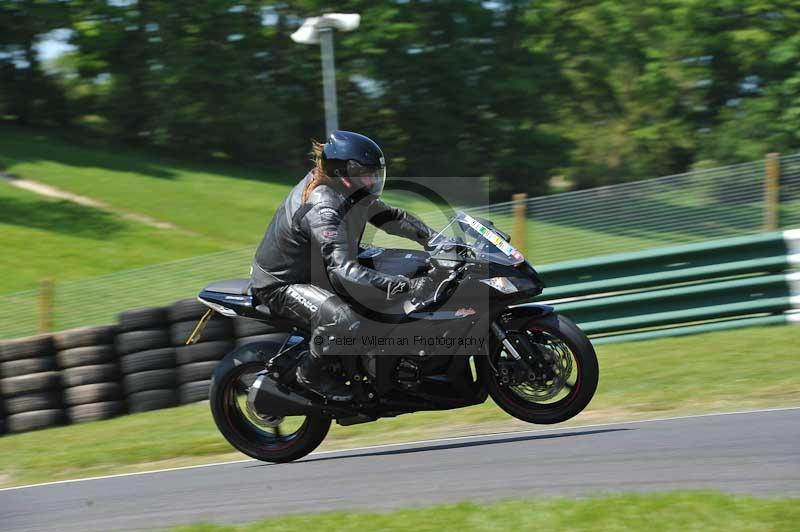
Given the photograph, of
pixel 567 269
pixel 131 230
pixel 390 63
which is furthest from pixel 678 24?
pixel 567 269

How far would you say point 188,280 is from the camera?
1055cm

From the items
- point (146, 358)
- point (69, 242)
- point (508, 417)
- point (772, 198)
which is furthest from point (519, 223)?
point (69, 242)

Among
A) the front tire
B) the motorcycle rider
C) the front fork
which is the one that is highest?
the motorcycle rider

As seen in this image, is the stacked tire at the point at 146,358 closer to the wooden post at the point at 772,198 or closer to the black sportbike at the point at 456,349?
the black sportbike at the point at 456,349

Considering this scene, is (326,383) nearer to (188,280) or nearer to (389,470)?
(389,470)

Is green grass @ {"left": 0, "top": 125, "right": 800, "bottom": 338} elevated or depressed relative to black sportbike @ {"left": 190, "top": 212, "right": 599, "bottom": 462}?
depressed

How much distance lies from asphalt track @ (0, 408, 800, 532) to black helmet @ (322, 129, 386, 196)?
5.53ft

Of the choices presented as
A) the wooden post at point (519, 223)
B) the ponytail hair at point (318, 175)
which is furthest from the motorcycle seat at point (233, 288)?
the wooden post at point (519, 223)

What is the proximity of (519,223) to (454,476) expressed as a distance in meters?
4.78

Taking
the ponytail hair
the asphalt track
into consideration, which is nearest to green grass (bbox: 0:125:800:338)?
the ponytail hair

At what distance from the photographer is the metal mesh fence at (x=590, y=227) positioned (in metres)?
10.2

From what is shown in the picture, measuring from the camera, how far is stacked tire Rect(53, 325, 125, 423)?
9.48 metres

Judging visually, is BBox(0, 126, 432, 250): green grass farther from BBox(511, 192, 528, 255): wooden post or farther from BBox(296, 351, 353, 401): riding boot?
BBox(296, 351, 353, 401): riding boot

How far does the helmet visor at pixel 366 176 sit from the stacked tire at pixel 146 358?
386 cm
